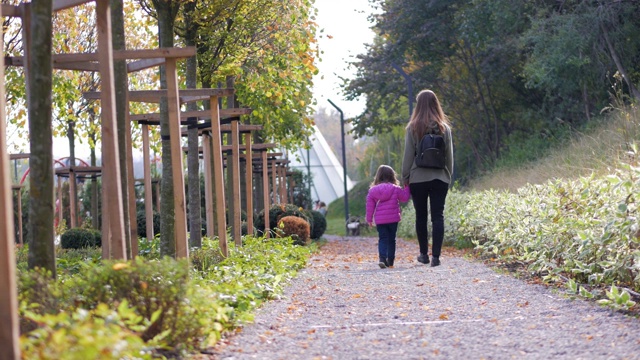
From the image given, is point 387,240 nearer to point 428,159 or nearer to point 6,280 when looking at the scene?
point 428,159

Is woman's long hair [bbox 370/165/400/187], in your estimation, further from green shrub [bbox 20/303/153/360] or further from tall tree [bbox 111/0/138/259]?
green shrub [bbox 20/303/153/360]

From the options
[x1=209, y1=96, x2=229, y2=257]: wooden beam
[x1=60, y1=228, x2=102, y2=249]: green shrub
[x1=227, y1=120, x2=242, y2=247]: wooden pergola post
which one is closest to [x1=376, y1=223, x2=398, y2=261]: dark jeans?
[x1=209, y1=96, x2=229, y2=257]: wooden beam

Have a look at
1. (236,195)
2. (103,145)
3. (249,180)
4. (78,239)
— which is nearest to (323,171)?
(78,239)

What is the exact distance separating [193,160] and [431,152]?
130 inches

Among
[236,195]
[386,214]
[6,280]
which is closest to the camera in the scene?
[6,280]

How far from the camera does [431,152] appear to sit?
1091cm

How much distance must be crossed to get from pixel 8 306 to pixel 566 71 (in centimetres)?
2258

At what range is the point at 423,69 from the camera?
122 feet

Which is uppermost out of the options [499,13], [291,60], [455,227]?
[499,13]

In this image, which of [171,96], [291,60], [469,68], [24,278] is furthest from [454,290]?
[469,68]

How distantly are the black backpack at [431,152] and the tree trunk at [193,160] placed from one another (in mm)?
2866

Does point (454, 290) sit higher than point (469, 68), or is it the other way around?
point (469, 68)

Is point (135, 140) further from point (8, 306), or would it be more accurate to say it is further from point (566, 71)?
point (8, 306)

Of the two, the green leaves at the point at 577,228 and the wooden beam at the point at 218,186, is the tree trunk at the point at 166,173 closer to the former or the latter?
the wooden beam at the point at 218,186
